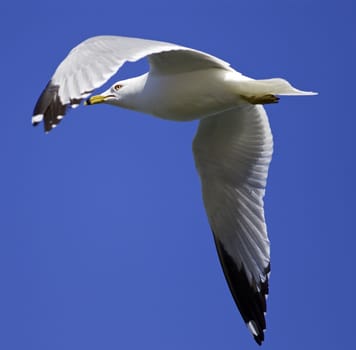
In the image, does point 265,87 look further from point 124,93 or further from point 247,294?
point 247,294

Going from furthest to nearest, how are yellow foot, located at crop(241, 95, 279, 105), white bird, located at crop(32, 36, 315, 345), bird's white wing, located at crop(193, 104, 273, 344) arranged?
bird's white wing, located at crop(193, 104, 273, 344) < yellow foot, located at crop(241, 95, 279, 105) < white bird, located at crop(32, 36, 315, 345)

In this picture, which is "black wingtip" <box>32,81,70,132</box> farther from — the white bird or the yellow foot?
the yellow foot

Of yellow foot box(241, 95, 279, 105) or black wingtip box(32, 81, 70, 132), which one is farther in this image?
yellow foot box(241, 95, 279, 105)

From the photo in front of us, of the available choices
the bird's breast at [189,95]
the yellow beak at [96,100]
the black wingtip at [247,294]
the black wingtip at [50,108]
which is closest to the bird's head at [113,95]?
the yellow beak at [96,100]

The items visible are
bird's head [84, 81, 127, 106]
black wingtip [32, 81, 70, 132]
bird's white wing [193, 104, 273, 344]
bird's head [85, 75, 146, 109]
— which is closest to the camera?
black wingtip [32, 81, 70, 132]

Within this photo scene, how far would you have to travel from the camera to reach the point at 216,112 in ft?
26.9

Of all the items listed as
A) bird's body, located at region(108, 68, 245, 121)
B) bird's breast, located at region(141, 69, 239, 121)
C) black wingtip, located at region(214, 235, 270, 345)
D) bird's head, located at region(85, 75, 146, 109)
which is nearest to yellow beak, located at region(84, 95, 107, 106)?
bird's head, located at region(85, 75, 146, 109)

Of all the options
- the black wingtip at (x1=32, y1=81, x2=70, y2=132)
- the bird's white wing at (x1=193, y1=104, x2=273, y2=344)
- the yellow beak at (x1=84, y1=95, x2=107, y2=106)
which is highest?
the yellow beak at (x1=84, y1=95, x2=107, y2=106)

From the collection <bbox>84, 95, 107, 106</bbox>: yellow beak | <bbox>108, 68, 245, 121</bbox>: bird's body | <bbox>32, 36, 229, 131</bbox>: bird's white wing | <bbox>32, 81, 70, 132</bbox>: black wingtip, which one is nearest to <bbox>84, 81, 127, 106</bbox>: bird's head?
<bbox>84, 95, 107, 106</bbox>: yellow beak

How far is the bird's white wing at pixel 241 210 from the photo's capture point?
30.8ft

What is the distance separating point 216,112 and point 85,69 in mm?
1558

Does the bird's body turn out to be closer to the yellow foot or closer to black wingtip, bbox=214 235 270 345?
the yellow foot

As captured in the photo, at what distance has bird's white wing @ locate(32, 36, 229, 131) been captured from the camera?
22.1 feet

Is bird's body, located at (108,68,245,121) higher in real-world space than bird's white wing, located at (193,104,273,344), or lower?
higher
